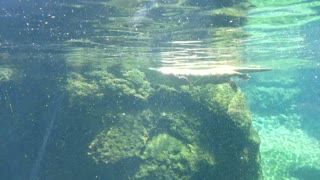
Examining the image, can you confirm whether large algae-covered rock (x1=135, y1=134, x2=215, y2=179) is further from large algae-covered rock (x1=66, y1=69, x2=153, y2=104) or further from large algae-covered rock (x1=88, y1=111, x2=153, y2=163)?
large algae-covered rock (x1=66, y1=69, x2=153, y2=104)

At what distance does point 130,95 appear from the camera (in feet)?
46.0

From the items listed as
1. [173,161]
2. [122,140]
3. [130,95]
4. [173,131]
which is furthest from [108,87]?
[173,161]

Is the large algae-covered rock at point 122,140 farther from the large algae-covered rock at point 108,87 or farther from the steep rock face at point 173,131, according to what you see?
the large algae-covered rock at point 108,87

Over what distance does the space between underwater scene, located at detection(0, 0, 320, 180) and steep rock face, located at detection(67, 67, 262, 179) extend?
0.04 metres

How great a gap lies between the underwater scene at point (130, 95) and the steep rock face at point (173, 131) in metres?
0.04

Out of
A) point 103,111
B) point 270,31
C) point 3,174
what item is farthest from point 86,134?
point 270,31

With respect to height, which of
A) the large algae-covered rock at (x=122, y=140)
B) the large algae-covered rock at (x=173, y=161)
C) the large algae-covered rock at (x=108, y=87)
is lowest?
the large algae-covered rock at (x=173, y=161)

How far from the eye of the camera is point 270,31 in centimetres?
1622

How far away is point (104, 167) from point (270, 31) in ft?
37.3

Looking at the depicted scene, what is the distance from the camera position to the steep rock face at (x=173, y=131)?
12070mm

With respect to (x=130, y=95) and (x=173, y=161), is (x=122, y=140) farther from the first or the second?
(x=173, y=161)

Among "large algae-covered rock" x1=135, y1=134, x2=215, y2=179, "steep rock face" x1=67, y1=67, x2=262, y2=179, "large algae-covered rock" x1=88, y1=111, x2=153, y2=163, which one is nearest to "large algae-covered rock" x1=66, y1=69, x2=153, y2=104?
"steep rock face" x1=67, y1=67, x2=262, y2=179

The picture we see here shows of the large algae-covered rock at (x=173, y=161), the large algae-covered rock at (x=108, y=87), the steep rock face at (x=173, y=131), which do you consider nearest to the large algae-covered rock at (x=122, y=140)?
the steep rock face at (x=173, y=131)

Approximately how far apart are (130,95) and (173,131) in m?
2.76
